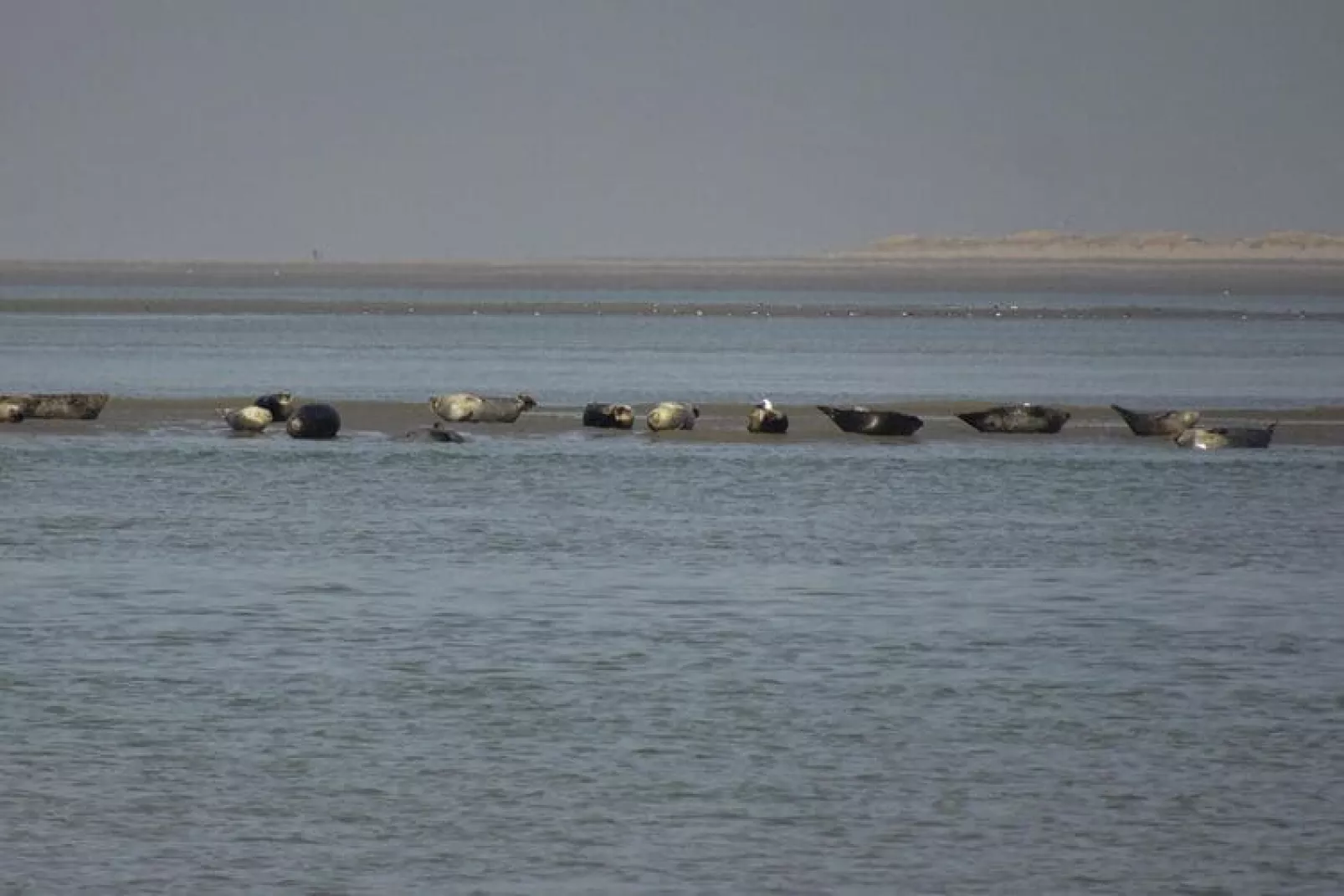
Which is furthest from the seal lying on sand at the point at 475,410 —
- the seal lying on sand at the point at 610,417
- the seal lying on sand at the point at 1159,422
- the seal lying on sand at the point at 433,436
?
the seal lying on sand at the point at 1159,422

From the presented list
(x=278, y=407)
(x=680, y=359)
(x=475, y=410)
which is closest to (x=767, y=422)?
(x=475, y=410)

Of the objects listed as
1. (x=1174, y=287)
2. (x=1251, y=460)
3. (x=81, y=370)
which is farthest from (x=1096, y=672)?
(x=1174, y=287)

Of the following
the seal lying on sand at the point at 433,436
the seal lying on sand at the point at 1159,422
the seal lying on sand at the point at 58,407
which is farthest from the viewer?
the seal lying on sand at the point at 58,407

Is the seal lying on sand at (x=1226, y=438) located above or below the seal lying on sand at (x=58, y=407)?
above

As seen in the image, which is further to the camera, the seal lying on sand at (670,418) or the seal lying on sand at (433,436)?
the seal lying on sand at (670,418)

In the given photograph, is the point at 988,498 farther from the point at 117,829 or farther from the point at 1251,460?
the point at 117,829

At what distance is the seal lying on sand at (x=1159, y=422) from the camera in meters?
37.1

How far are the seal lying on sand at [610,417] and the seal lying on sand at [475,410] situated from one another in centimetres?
116

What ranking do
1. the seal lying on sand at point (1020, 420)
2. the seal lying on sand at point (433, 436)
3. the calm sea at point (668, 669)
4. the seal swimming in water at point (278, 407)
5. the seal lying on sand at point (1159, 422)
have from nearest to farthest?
the calm sea at point (668, 669)
the seal lying on sand at point (433, 436)
the seal lying on sand at point (1159, 422)
the seal lying on sand at point (1020, 420)
the seal swimming in water at point (278, 407)

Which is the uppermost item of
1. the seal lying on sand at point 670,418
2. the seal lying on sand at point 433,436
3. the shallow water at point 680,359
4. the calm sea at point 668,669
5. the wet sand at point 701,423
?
the calm sea at point 668,669

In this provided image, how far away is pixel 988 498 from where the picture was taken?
28688 mm

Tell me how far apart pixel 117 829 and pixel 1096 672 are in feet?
21.8

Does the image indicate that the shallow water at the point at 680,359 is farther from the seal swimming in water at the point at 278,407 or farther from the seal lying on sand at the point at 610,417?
the seal swimming in water at the point at 278,407

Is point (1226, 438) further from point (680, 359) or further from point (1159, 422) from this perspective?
point (680, 359)
